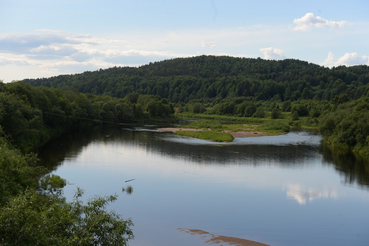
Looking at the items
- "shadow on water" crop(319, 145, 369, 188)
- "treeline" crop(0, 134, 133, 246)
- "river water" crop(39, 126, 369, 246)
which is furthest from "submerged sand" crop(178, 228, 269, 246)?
"shadow on water" crop(319, 145, 369, 188)

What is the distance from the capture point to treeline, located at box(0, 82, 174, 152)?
37.6 metres

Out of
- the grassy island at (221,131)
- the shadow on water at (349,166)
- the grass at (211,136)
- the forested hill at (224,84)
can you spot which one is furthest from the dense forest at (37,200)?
the forested hill at (224,84)

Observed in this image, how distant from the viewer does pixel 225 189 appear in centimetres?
3009

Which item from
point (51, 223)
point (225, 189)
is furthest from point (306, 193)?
point (51, 223)

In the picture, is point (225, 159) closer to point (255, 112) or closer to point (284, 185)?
point (284, 185)

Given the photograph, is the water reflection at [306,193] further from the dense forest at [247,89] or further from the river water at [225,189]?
the dense forest at [247,89]

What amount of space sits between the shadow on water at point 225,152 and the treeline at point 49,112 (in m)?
2.61

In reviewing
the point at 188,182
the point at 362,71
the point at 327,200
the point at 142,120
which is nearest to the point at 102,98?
the point at 142,120

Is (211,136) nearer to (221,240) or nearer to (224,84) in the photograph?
(221,240)

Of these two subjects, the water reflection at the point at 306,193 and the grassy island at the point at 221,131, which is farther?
the grassy island at the point at 221,131

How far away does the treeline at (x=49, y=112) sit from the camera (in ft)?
123

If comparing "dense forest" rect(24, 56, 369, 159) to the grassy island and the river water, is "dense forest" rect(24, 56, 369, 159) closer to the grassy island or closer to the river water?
the grassy island

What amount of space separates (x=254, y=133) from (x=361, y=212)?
4905cm

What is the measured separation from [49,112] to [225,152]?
27610mm
